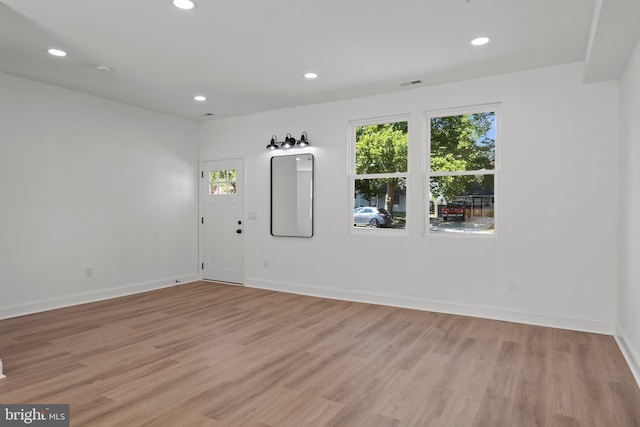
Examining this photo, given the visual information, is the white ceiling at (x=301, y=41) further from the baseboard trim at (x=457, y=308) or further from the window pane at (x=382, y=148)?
the baseboard trim at (x=457, y=308)

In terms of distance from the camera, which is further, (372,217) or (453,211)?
(372,217)

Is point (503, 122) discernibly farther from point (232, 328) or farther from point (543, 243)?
point (232, 328)

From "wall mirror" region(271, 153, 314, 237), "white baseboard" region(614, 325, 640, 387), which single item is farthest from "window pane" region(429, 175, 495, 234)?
"wall mirror" region(271, 153, 314, 237)

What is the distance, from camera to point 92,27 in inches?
124

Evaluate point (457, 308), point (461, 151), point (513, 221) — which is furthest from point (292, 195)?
point (513, 221)

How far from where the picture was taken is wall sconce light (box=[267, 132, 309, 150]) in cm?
539

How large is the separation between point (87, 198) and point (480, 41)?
16.1ft

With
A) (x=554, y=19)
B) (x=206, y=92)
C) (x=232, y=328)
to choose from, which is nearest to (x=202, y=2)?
(x=206, y=92)

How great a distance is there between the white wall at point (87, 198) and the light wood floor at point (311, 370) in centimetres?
63

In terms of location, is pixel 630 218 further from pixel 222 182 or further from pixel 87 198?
pixel 87 198

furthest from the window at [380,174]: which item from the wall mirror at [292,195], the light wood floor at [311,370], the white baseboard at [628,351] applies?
the white baseboard at [628,351]

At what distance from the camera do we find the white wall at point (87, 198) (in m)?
4.32

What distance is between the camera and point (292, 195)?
5602mm

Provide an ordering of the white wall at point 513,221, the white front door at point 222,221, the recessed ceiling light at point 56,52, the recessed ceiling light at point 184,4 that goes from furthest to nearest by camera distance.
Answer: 1. the white front door at point 222,221
2. the white wall at point 513,221
3. the recessed ceiling light at point 56,52
4. the recessed ceiling light at point 184,4
